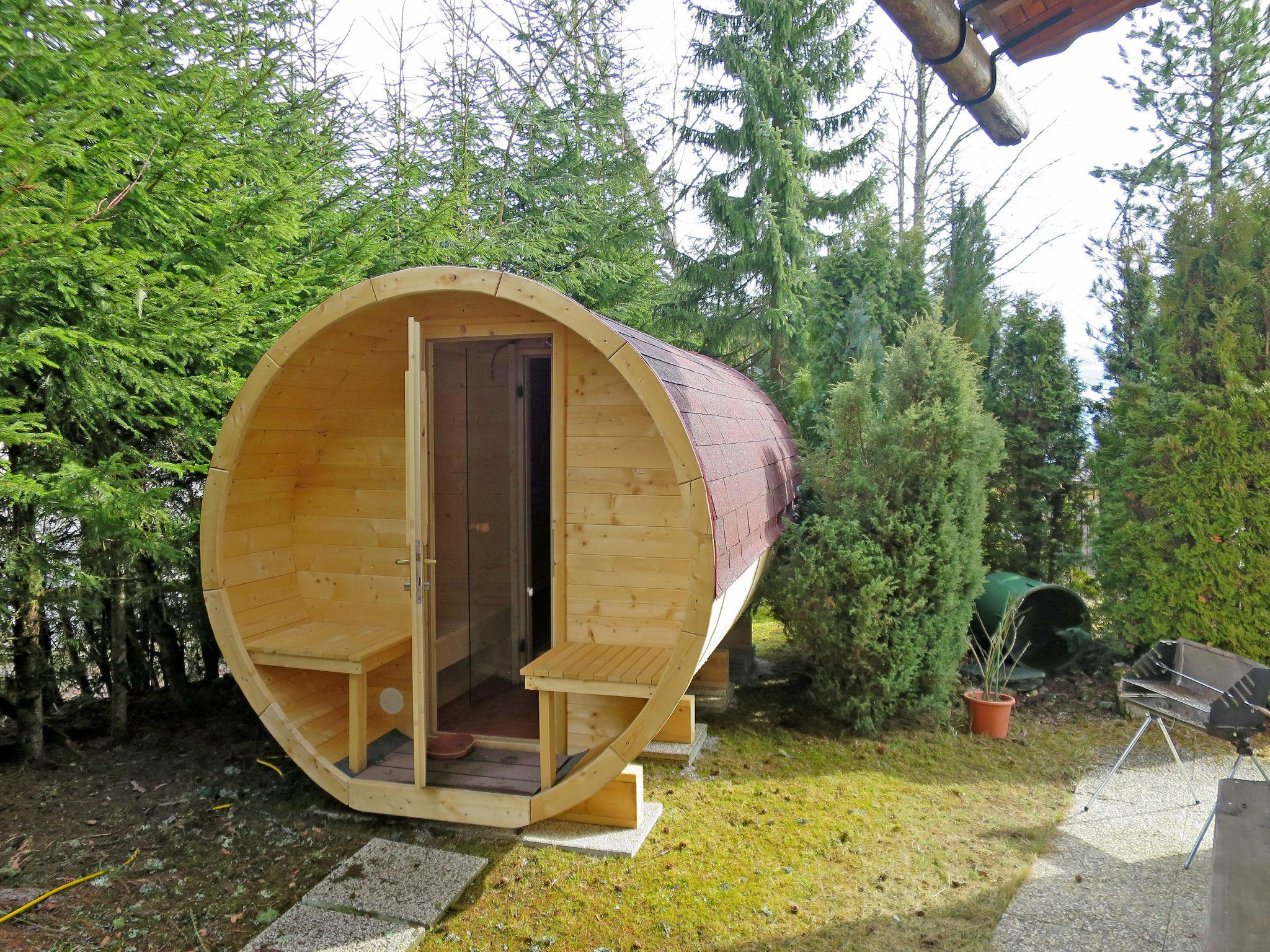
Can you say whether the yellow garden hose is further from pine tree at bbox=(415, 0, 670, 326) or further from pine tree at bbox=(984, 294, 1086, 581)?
pine tree at bbox=(984, 294, 1086, 581)

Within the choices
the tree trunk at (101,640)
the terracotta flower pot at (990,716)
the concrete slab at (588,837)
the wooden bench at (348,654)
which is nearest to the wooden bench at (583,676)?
the concrete slab at (588,837)

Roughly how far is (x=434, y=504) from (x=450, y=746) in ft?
4.49

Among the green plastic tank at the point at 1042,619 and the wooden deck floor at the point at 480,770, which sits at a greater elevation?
the green plastic tank at the point at 1042,619

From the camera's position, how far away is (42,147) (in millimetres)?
2979

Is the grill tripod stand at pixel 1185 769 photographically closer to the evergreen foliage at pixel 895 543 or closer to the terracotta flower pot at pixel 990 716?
the terracotta flower pot at pixel 990 716

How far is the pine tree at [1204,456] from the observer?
623cm

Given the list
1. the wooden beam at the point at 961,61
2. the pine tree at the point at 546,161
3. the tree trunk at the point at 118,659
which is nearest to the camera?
the wooden beam at the point at 961,61

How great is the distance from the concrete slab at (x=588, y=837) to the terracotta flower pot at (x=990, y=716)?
2742 mm

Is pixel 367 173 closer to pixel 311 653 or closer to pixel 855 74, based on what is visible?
pixel 311 653

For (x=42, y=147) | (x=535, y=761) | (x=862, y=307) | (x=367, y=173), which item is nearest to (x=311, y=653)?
(x=535, y=761)


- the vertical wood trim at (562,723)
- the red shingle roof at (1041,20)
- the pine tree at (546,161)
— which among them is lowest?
the vertical wood trim at (562,723)

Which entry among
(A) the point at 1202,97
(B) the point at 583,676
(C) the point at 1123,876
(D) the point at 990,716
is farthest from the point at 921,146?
(B) the point at 583,676

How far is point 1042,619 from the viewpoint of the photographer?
7.52 meters

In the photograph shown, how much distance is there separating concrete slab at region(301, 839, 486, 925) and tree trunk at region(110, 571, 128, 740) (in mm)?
2291
